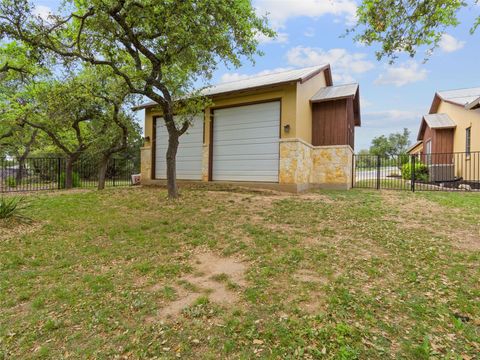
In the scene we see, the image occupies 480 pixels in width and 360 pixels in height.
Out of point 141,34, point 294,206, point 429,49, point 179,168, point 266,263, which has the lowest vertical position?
point 266,263

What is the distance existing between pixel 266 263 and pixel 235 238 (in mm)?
1157

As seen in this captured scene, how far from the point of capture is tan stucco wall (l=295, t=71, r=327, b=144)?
1024 centimetres

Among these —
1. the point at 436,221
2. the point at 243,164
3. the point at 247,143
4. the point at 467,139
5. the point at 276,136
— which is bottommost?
the point at 436,221

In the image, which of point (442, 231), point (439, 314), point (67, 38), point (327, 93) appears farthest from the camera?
point (327, 93)

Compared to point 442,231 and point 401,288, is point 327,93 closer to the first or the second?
point 442,231

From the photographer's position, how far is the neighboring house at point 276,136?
10.2 metres

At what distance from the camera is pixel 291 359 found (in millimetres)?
2281

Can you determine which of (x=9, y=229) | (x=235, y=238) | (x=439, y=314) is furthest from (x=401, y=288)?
(x=9, y=229)

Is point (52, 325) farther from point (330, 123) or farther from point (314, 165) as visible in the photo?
point (330, 123)

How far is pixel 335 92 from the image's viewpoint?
12031 mm

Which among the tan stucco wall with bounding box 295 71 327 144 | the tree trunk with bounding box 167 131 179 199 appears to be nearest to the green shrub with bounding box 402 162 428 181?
the tan stucco wall with bounding box 295 71 327 144

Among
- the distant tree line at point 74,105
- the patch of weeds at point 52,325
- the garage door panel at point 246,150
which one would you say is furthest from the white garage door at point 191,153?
the patch of weeds at point 52,325

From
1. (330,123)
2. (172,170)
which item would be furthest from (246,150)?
(330,123)

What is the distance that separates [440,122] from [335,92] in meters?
7.82
